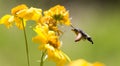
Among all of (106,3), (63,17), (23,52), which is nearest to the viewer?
(63,17)

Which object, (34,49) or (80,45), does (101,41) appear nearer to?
(80,45)

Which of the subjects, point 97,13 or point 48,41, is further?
point 97,13

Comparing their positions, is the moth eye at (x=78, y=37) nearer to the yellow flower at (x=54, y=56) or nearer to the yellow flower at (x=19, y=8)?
the yellow flower at (x=54, y=56)

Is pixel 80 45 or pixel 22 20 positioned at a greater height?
pixel 22 20

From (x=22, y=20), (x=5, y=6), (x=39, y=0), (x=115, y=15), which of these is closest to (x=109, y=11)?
(x=115, y=15)

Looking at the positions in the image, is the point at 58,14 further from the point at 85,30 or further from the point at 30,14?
the point at 85,30

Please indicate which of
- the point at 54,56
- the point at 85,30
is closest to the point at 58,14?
the point at 54,56

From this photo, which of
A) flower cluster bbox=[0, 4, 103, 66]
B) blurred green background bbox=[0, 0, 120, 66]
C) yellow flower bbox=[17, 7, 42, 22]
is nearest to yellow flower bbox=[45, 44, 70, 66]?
flower cluster bbox=[0, 4, 103, 66]
